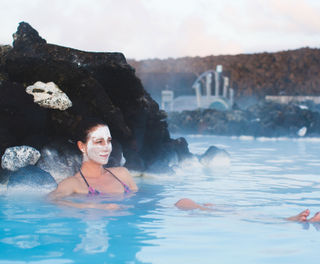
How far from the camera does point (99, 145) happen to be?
5.13 meters

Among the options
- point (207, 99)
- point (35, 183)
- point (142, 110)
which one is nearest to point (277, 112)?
point (207, 99)

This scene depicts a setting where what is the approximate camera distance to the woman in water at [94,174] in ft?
16.9

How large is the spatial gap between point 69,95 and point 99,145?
10.1ft

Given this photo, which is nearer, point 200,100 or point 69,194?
point 69,194

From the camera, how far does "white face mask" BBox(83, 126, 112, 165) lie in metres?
5.12

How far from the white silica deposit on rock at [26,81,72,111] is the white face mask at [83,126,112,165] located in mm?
2773

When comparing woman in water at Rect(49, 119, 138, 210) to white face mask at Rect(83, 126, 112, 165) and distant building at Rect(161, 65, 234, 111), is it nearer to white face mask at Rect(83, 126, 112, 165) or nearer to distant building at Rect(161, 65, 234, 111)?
white face mask at Rect(83, 126, 112, 165)

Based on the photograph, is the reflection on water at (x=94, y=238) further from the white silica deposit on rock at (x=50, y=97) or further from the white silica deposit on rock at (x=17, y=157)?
the white silica deposit on rock at (x=50, y=97)

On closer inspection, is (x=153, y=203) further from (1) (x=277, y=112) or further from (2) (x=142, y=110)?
(1) (x=277, y=112)

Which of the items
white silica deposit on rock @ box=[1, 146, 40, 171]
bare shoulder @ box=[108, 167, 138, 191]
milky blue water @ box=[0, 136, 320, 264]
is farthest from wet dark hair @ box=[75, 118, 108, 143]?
white silica deposit on rock @ box=[1, 146, 40, 171]

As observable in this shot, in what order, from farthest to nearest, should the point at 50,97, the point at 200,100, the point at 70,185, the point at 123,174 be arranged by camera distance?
the point at 200,100
the point at 50,97
the point at 123,174
the point at 70,185

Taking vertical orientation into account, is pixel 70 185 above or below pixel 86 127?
below

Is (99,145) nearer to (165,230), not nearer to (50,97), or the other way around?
(165,230)

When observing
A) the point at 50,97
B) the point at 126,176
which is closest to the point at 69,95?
the point at 50,97
